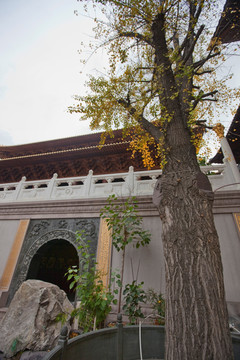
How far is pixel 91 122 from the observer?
4418 mm

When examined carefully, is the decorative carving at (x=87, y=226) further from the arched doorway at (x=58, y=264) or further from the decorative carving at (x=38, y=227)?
the arched doorway at (x=58, y=264)

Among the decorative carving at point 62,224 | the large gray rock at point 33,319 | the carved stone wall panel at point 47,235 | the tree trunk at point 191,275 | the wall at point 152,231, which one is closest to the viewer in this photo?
the tree trunk at point 191,275

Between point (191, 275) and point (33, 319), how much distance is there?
3.16m

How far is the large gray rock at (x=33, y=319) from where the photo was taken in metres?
2.97

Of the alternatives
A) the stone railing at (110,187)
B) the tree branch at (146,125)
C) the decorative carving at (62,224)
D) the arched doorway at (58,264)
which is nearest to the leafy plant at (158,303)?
the stone railing at (110,187)

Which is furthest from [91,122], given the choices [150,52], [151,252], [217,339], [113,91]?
[217,339]

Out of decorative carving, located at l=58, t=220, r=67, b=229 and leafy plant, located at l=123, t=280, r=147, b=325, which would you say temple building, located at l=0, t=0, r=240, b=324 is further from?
leafy plant, located at l=123, t=280, r=147, b=325

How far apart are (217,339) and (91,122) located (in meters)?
4.34

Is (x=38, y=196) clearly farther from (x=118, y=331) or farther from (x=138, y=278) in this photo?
(x=118, y=331)

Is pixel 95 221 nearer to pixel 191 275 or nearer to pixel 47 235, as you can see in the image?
pixel 47 235

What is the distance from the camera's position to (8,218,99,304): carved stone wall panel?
4852 millimetres

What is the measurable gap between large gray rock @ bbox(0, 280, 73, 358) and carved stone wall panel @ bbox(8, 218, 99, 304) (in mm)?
1331

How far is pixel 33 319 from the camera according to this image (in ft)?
10.4

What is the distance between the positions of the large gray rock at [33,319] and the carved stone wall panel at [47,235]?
1.33 m
